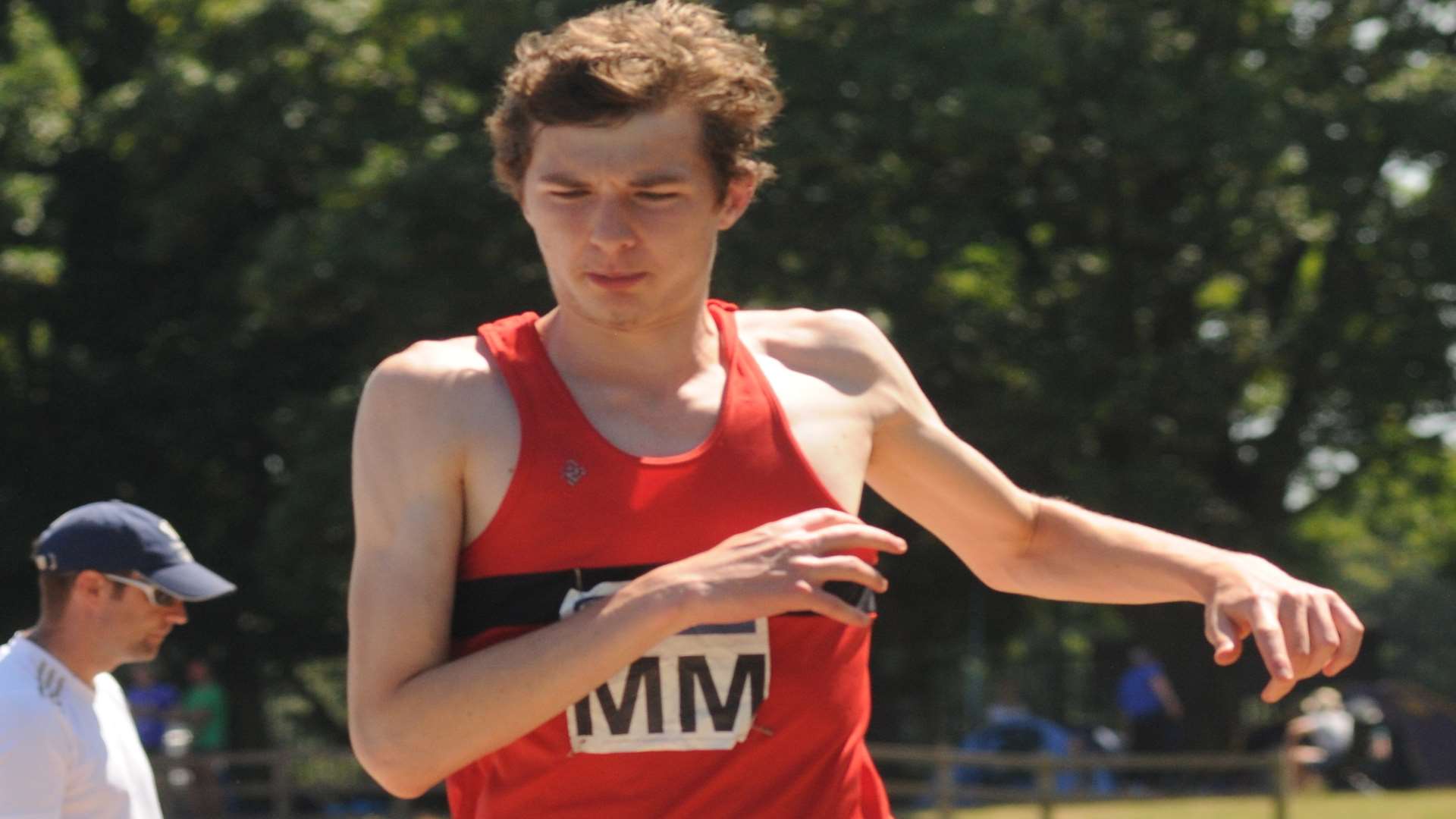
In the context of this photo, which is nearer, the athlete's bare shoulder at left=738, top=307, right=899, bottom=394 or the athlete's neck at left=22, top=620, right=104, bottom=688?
the athlete's bare shoulder at left=738, top=307, right=899, bottom=394

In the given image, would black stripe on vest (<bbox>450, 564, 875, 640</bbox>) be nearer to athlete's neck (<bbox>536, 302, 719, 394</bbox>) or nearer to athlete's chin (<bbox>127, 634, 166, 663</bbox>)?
athlete's neck (<bbox>536, 302, 719, 394</bbox>)

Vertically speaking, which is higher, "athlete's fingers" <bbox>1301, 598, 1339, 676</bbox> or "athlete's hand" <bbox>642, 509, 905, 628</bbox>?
"athlete's hand" <bbox>642, 509, 905, 628</bbox>

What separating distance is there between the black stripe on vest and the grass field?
11604 millimetres

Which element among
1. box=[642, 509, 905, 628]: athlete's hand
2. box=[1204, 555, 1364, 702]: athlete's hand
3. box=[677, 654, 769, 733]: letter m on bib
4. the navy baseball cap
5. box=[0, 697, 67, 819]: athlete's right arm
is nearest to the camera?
box=[642, 509, 905, 628]: athlete's hand

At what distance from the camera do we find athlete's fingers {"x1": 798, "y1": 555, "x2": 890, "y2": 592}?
223cm

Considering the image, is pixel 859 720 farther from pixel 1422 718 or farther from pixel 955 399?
pixel 1422 718

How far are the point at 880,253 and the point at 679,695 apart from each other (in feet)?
60.0

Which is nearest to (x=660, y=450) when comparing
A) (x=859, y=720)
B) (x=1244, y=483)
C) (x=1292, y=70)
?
(x=859, y=720)

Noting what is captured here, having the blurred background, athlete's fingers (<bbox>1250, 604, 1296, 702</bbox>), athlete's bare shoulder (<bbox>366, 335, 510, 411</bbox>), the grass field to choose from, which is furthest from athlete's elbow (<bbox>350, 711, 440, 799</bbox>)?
the blurred background

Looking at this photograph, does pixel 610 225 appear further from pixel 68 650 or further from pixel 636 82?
pixel 68 650

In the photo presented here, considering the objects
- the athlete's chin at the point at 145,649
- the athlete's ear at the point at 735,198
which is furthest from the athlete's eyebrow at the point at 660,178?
the athlete's chin at the point at 145,649

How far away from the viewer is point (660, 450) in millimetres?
2555

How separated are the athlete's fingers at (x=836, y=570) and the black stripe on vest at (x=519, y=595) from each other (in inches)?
7.2

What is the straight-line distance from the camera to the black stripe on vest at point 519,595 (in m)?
2.45
